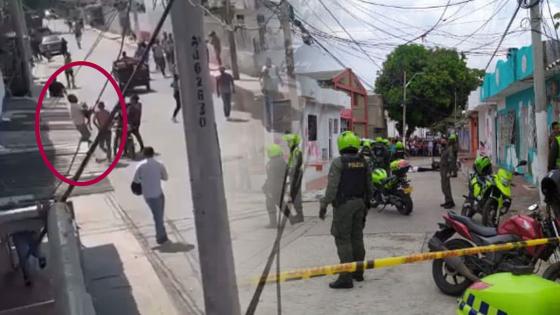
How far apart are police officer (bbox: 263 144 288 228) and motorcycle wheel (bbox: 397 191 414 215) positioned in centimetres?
731

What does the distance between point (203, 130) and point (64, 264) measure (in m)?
0.78

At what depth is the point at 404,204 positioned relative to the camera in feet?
29.8

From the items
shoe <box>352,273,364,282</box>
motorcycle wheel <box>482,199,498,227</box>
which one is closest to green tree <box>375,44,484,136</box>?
motorcycle wheel <box>482,199,498,227</box>

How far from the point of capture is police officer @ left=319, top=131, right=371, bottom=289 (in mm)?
5008

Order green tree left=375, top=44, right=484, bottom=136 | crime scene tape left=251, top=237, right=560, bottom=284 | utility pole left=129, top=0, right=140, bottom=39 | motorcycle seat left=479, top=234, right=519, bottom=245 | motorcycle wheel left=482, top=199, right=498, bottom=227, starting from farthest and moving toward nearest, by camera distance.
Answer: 1. green tree left=375, top=44, right=484, bottom=136
2. motorcycle wheel left=482, top=199, right=498, bottom=227
3. motorcycle seat left=479, top=234, right=519, bottom=245
4. crime scene tape left=251, top=237, right=560, bottom=284
5. utility pole left=129, top=0, right=140, bottom=39

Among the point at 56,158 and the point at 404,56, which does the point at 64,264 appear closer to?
the point at 56,158

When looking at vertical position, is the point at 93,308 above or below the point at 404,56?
below

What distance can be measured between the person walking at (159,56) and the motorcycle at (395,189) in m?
7.68

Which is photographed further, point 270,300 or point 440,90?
point 440,90

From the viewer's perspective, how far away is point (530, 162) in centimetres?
1248

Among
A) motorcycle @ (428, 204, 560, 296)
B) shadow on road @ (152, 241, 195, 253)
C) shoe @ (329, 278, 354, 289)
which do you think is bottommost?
shoe @ (329, 278, 354, 289)

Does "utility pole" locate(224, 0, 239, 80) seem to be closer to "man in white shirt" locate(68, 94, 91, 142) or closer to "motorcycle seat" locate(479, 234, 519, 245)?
"man in white shirt" locate(68, 94, 91, 142)

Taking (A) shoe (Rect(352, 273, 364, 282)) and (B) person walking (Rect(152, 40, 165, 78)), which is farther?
(A) shoe (Rect(352, 273, 364, 282))

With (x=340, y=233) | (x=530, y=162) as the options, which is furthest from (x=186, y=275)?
(x=530, y=162)
